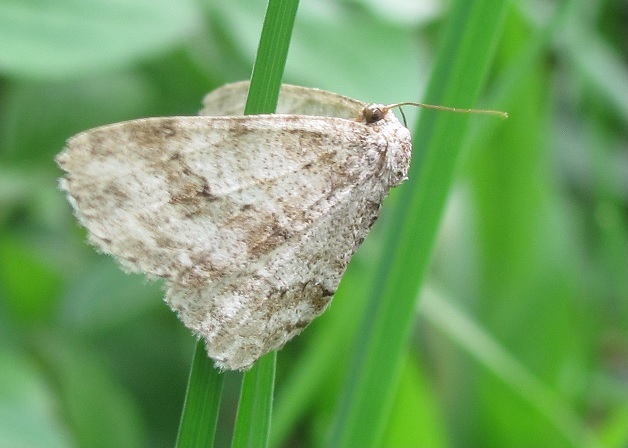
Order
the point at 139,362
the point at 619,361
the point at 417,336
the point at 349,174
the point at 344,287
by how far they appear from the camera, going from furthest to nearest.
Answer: the point at 619,361
the point at 417,336
the point at 139,362
the point at 344,287
the point at 349,174

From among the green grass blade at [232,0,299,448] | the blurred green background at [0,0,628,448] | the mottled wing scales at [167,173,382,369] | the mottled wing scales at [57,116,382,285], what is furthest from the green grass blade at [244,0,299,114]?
the blurred green background at [0,0,628,448]

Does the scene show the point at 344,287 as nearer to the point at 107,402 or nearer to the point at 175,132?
the point at 107,402

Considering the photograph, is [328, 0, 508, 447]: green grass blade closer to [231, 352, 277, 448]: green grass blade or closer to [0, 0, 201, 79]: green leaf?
[231, 352, 277, 448]: green grass blade

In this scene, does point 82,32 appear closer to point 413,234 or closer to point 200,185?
point 200,185

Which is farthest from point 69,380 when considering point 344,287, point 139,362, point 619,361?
point 619,361

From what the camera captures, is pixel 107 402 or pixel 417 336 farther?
pixel 417 336
